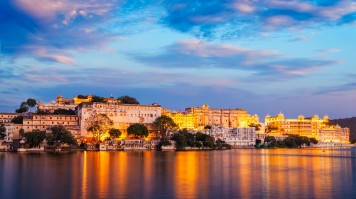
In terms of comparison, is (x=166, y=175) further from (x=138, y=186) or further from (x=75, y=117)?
(x=75, y=117)

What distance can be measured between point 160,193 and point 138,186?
236 centimetres

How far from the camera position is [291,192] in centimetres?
1952

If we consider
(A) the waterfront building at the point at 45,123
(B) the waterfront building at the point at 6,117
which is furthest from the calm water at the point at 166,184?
(B) the waterfront building at the point at 6,117

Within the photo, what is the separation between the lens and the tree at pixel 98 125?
233 ft

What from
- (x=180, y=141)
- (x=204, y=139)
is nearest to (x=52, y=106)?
(x=180, y=141)

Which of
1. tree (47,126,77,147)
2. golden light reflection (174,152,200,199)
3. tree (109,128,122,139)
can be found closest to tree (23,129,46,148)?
tree (47,126,77,147)

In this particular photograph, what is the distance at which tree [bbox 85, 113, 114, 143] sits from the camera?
70875 mm

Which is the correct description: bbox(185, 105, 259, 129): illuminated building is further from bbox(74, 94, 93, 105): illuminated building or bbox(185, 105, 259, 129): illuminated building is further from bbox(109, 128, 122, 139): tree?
bbox(109, 128, 122, 139): tree

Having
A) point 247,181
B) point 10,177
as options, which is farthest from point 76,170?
point 247,181

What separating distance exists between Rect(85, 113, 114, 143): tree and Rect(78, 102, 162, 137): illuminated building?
1378 millimetres

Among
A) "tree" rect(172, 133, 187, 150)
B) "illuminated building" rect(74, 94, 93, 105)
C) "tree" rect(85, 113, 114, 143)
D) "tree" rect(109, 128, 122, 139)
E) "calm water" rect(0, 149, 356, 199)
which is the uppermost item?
"illuminated building" rect(74, 94, 93, 105)

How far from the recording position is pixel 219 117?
4072 inches

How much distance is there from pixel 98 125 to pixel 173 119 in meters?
26.4

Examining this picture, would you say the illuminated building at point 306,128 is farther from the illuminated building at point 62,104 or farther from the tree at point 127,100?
the illuminated building at point 62,104
